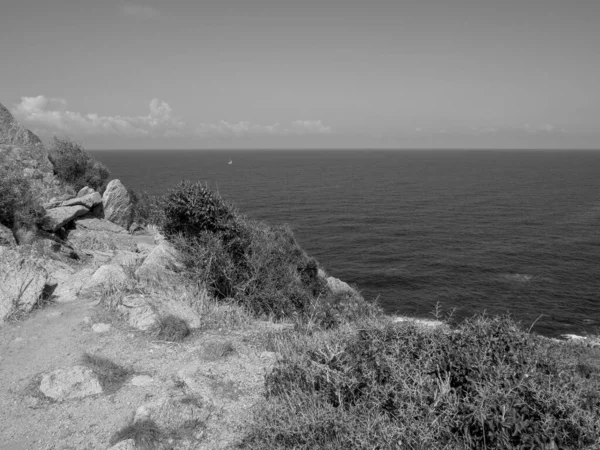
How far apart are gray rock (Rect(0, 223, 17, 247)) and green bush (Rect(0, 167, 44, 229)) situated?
1.88 m

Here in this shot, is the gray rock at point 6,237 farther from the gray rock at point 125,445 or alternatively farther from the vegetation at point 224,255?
the gray rock at point 125,445

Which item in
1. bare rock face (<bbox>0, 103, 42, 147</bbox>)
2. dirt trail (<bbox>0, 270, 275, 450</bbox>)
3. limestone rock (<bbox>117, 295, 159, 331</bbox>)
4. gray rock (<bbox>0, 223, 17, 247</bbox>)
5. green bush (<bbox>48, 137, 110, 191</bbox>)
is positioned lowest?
dirt trail (<bbox>0, 270, 275, 450</bbox>)

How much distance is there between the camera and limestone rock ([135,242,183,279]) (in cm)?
1581

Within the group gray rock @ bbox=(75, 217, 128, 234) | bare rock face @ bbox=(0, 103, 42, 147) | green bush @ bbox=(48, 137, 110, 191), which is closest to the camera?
gray rock @ bbox=(75, 217, 128, 234)

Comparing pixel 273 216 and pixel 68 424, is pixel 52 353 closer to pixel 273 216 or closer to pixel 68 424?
pixel 68 424

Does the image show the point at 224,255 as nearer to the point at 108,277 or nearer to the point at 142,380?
the point at 108,277

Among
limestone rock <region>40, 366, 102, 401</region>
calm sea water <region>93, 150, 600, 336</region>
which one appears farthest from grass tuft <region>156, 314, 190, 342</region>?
calm sea water <region>93, 150, 600, 336</region>

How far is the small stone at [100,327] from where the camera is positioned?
1204cm

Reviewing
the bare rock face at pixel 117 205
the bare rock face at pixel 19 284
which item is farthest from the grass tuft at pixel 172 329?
the bare rock face at pixel 117 205

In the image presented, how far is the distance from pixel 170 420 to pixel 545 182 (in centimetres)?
15851

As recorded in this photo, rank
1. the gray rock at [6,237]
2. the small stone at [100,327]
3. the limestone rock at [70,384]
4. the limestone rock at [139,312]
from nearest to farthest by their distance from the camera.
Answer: the limestone rock at [70,384] → the small stone at [100,327] → the limestone rock at [139,312] → the gray rock at [6,237]

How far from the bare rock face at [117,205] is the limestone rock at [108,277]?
15467 mm

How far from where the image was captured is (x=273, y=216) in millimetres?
81375

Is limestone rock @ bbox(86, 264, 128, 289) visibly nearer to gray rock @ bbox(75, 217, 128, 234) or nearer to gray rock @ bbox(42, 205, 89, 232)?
gray rock @ bbox(42, 205, 89, 232)
